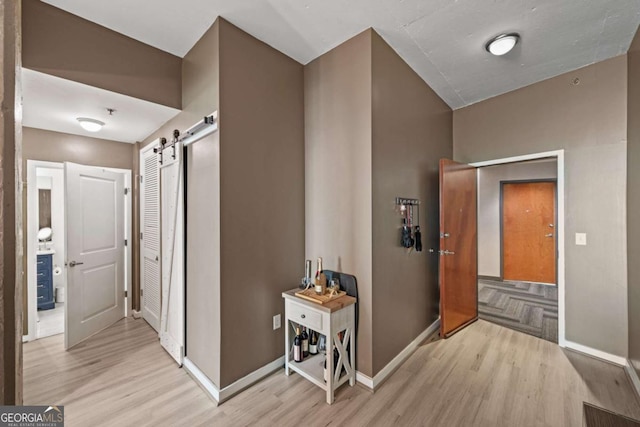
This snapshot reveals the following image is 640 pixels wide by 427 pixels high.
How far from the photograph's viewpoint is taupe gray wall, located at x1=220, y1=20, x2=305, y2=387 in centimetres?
194

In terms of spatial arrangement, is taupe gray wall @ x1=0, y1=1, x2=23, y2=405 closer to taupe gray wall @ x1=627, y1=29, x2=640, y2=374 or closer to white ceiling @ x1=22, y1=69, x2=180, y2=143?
white ceiling @ x1=22, y1=69, x2=180, y2=143

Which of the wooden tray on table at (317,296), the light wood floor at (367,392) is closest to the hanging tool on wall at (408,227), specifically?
the wooden tray on table at (317,296)

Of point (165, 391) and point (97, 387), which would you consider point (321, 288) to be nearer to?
point (165, 391)

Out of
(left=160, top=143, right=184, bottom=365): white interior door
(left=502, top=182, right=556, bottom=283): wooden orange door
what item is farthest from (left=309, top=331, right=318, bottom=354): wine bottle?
(left=502, top=182, right=556, bottom=283): wooden orange door

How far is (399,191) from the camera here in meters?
2.39

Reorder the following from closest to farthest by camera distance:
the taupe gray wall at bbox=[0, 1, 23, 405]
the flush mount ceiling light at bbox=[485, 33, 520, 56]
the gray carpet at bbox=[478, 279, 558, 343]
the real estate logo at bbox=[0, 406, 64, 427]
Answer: the taupe gray wall at bbox=[0, 1, 23, 405]
the real estate logo at bbox=[0, 406, 64, 427]
the flush mount ceiling light at bbox=[485, 33, 520, 56]
the gray carpet at bbox=[478, 279, 558, 343]

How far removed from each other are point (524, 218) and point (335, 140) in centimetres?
470

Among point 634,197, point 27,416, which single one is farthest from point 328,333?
point 634,197

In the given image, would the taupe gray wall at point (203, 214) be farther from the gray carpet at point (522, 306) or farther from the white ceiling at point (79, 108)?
the gray carpet at point (522, 306)

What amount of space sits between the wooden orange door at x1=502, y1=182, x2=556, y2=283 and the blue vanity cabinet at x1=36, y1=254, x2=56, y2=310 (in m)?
7.51

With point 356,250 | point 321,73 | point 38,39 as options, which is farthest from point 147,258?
point 321,73

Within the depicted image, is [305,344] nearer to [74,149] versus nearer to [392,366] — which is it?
[392,366]

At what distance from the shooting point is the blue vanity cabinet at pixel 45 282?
3.63 m

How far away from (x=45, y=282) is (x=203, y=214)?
351 cm
